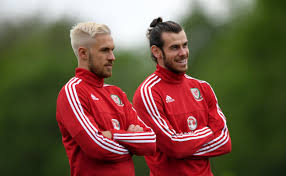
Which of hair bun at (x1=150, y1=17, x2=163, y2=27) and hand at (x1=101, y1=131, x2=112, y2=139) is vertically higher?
hair bun at (x1=150, y1=17, x2=163, y2=27)

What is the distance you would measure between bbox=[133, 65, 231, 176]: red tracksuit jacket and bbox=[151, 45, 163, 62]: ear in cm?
17

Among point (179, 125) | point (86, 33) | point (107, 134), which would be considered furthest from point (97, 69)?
point (179, 125)

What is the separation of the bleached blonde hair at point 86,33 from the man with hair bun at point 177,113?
0.83 m

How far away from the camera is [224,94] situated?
25625 millimetres

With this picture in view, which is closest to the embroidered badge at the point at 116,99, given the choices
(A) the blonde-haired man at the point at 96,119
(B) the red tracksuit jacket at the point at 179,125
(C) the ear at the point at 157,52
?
(A) the blonde-haired man at the point at 96,119

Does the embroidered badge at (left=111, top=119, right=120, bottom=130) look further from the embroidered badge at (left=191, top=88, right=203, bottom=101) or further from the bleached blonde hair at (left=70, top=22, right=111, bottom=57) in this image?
the embroidered badge at (left=191, top=88, right=203, bottom=101)

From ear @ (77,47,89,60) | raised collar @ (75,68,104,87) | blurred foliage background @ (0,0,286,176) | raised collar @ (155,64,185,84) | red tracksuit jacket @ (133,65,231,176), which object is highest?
ear @ (77,47,89,60)

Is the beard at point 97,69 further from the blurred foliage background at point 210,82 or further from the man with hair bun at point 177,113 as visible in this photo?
the blurred foliage background at point 210,82

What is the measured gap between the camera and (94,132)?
424 centimetres

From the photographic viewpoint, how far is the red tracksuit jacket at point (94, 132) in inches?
167

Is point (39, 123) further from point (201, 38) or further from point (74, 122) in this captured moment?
point (74, 122)

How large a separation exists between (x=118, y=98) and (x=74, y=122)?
2.25 feet

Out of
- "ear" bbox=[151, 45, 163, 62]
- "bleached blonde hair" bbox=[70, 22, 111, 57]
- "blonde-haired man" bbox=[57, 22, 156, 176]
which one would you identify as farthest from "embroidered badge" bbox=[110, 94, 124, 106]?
"ear" bbox=[151, 45, 163, 62]

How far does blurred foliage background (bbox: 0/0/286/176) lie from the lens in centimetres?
2309
